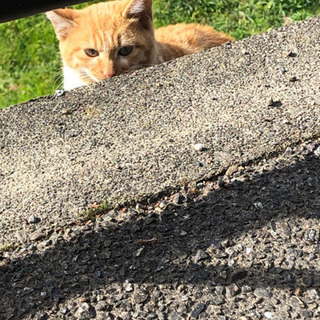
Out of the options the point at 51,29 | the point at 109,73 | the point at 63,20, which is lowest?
the point at 51,29

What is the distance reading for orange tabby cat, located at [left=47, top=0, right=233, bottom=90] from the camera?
378cm

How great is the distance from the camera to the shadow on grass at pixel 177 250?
187 centimetres

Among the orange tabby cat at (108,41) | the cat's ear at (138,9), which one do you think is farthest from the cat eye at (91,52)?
the cat's ear at (138,9)

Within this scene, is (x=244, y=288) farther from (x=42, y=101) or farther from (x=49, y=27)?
(x=49, y=27)

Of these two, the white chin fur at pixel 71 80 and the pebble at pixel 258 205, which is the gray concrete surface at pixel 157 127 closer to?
the pebble at pixel 258 205

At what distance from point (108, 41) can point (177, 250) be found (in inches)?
84.0

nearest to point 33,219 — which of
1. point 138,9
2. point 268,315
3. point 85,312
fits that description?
point 85,312

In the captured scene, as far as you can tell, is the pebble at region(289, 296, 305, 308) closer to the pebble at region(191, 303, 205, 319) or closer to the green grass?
the pebble at region(191, 303, 205, 319)

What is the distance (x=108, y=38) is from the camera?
378 cm

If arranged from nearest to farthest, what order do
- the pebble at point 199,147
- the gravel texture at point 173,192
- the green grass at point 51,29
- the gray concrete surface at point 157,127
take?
the gravel texture at point 173,192 < the gray concrete surface at point 157,127 < the pebble at point 199,147 < the green grass at point 51,29

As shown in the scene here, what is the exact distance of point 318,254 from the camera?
192 centimetres

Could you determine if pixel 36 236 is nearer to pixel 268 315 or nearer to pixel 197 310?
pixel 197 310

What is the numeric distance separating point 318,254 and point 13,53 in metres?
4.07

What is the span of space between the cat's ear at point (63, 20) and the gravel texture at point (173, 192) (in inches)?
41.0
